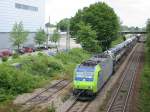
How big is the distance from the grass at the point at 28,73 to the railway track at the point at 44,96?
144 centimetres

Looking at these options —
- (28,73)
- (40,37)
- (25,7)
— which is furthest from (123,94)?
(25,7)

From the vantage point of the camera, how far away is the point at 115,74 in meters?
44.4

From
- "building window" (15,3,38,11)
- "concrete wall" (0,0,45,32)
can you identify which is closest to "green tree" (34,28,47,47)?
"concrete wall" (0,0,45,32)

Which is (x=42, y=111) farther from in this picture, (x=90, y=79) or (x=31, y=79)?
(x=31, y=79)

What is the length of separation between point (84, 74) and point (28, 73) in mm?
9332

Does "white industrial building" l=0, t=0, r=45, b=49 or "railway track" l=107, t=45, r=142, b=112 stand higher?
"white industrial building" l=0, t=0, r=45, b=49

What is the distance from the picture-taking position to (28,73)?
1383 inches

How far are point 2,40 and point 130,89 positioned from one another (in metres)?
47.8

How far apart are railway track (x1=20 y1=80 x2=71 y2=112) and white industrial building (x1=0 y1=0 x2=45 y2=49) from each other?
42597mm

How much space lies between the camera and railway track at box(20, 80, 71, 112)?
2526cm

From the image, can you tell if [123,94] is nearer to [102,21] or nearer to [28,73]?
[28,73]

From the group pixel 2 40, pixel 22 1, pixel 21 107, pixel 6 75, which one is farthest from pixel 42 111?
pixel 22 1

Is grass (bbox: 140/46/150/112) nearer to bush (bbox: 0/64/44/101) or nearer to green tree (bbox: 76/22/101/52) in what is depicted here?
bush (bbox: 0/64/44/101)

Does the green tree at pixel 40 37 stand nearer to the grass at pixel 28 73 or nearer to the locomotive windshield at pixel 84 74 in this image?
the grass at pixel 28 73
